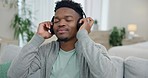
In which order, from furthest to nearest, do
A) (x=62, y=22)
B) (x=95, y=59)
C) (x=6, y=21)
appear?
(x=6, y=21), (x=62, y=22), (x=95, y=59)

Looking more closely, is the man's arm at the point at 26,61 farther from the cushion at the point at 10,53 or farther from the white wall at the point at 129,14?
the white wall at the point at 129,14

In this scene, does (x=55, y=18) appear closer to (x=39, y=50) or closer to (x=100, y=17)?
(x=39, y=50)

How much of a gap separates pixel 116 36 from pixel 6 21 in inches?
108

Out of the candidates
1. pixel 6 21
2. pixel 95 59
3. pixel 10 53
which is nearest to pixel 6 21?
pixel 6 21

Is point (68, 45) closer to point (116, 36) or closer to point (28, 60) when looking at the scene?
point (28, 60)

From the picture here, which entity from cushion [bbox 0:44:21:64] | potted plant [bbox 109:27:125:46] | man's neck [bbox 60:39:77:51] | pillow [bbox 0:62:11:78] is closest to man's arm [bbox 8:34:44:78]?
man's neck [bbox 60:39:77:51]

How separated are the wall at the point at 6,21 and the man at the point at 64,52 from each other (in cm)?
248

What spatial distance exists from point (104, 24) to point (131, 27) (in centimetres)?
68

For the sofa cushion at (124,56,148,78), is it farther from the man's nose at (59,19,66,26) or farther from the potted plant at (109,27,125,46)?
the potted plant at (109,27,125,46)

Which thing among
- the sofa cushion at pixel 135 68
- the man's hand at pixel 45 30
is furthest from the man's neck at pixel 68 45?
the sofa cushion at pixel 135 68

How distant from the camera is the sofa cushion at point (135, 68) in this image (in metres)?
1.55

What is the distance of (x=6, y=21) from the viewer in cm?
385

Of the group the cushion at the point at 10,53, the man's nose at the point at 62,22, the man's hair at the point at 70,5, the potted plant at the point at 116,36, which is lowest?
the potted plant at the point at 116,36

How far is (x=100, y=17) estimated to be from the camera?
5.75 m
